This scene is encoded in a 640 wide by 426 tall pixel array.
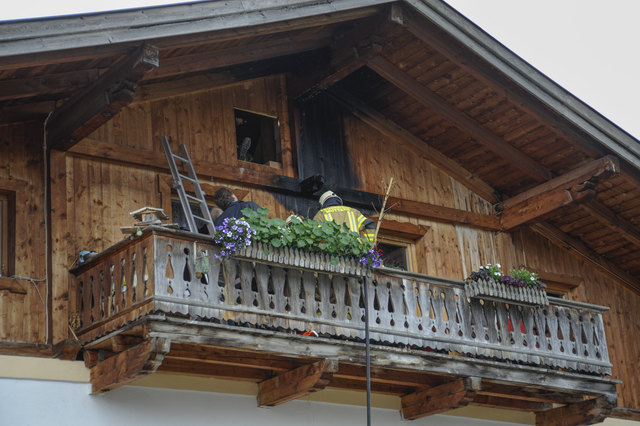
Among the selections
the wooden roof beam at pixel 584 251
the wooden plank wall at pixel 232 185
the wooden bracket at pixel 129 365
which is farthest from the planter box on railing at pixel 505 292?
the wooden bracket at pixel 129 365

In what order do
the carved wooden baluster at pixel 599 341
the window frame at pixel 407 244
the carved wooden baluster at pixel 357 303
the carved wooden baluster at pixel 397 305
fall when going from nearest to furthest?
the carved wooden baluster at pixel 357 303 → the carved wooden baluster at pixel 397 305 → the carved wooden baluster at pixel 599 341 → the window frame at pixel 407 244

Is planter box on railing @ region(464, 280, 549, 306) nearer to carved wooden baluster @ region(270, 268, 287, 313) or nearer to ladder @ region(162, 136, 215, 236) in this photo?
carved wooden baluster @ region(270, 268, 287, 313)

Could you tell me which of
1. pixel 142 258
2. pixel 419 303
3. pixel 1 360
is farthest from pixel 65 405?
pixel 419 303

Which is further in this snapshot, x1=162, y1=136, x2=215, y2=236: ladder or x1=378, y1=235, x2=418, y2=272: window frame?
x1=378, y1=235, x2=418, y2=272: window frame

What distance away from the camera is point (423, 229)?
651 inches

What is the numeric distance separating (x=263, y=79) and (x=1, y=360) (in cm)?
591

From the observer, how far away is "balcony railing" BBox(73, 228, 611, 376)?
472 inches

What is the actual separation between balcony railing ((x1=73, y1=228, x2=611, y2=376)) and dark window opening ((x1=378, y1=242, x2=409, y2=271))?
208 centimetres

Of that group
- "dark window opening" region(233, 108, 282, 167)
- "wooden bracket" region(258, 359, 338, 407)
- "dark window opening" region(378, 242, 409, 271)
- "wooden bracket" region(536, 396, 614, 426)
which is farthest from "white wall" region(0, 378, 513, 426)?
"dark window opening" region(233, 108, 282, 167)

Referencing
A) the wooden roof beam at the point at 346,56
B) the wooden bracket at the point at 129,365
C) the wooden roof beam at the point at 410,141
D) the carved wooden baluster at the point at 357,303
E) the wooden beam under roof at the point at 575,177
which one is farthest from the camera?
the wooden roof beam at the point at 410,141

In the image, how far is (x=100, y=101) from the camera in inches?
494

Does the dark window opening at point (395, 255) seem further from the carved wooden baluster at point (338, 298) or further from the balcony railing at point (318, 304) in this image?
the carved wooden baluster at point (338, 298)

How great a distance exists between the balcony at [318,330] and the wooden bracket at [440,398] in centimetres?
2

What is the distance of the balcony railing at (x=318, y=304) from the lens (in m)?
12.0
